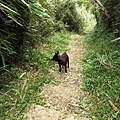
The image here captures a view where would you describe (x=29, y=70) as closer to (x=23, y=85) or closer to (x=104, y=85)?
(x=23, y=85)

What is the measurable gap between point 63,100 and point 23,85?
29.7 inches

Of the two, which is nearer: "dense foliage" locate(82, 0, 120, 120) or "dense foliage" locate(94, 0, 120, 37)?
"dense foliage" locate(82, 0, 120, 120)

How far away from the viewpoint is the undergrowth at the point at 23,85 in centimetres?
258

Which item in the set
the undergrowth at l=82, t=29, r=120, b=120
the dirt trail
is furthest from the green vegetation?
the dirt trail

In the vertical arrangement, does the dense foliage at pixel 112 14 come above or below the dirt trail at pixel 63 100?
above

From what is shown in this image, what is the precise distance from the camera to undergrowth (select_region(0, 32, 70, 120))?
258cm

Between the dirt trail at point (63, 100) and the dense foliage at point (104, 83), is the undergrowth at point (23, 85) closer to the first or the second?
the dirt trail at point (63, 100)

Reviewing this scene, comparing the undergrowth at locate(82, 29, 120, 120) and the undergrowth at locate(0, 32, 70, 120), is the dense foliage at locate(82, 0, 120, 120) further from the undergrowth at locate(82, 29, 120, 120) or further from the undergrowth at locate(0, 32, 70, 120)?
the undergrowth at locate(0, 32, 70, 120)

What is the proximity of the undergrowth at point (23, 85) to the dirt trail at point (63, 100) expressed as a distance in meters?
0.13

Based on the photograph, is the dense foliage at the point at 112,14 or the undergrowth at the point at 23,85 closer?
the undergrowth at the point at 23,85

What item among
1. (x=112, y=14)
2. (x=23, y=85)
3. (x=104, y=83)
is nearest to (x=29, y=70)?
(x=23, y=85)

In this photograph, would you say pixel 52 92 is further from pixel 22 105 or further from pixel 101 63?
pixel 101 63

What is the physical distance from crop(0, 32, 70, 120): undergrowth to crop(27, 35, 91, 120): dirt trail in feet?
0.44

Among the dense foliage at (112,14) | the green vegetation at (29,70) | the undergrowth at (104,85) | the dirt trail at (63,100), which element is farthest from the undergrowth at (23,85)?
the dense foliage at (112,14)
